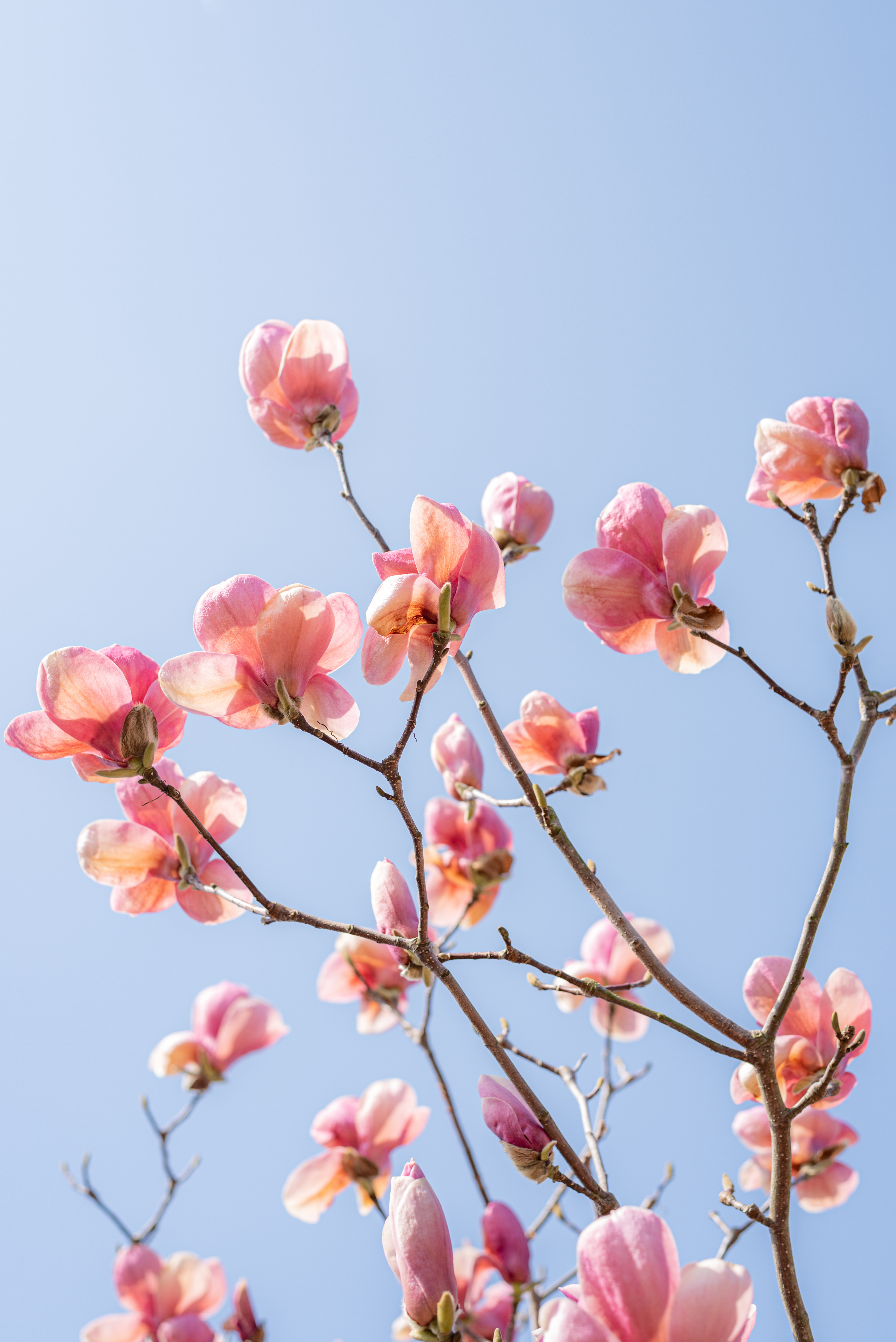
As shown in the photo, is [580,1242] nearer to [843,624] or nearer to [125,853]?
[843,624]

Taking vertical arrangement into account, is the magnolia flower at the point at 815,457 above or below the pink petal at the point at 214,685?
above

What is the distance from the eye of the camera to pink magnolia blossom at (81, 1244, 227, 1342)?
2.29 m

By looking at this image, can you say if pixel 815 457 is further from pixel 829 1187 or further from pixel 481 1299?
pixel 481 1299

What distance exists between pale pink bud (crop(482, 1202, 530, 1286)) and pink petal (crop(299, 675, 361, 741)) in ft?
3.63

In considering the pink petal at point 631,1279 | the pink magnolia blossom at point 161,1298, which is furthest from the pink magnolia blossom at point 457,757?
the pink magnolia blossom at point 161,1298

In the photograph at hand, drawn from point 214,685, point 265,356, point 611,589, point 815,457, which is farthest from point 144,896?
point 815,457

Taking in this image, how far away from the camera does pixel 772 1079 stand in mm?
1225

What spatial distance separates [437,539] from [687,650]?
59cm

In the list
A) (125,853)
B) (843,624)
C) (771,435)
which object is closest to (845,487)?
(771,435)

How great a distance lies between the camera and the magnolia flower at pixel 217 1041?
8.50 ft

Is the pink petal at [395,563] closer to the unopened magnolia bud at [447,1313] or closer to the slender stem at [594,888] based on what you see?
the slender stem at [594,888]

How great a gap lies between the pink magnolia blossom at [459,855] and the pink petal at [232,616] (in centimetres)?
114

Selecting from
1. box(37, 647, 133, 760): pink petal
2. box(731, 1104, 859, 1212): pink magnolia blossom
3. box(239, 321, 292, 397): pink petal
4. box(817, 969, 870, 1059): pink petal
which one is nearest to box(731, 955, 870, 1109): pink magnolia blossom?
box(817, 969, 870, 1059): pink petal

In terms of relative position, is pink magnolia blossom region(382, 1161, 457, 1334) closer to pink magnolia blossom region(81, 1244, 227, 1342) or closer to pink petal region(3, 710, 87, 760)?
pink petal region(3, 710, 87, 760)
